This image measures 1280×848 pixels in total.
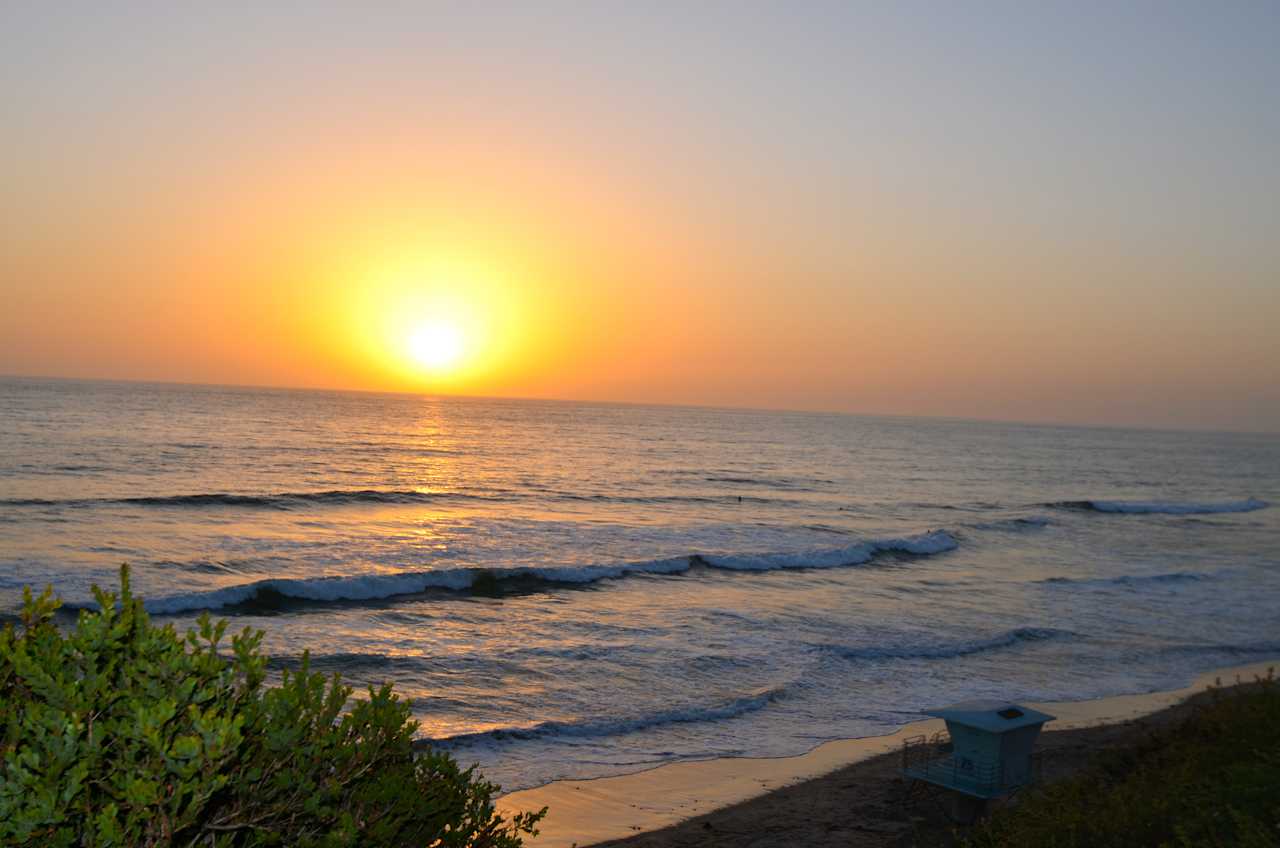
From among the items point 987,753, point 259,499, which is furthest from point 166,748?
point 259,499

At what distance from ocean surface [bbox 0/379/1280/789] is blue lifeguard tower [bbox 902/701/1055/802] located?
14.1 feet

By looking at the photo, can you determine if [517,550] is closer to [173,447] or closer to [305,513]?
[305,513]

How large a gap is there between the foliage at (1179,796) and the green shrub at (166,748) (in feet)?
25.1

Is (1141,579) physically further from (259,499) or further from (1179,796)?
(259,499)

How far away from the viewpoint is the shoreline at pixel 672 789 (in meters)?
14.1

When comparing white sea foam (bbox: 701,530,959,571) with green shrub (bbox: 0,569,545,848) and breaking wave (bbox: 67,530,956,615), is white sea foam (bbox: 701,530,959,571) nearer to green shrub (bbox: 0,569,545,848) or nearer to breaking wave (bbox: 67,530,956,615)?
breaking wave (bbox: 67,530,956,615)

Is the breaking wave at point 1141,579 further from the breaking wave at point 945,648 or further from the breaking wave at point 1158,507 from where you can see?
the breaking wave at point 1158,507

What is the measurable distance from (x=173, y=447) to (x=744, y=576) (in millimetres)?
51921

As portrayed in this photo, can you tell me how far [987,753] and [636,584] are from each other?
803 inches

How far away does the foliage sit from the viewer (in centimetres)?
946

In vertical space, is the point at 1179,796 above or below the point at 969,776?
above

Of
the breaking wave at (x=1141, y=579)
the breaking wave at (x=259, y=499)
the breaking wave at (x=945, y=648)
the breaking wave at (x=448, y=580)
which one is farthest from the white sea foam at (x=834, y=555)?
the breaking wave at (x=259, y=499)

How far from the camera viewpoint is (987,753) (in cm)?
1395

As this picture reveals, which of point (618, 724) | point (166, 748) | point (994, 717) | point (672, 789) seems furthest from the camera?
point (618, 724)
